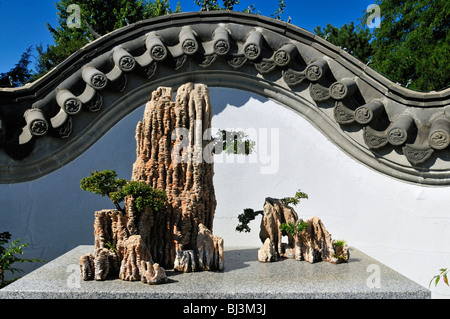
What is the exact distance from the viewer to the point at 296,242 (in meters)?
6.74

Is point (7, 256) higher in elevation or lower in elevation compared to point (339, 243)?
lower

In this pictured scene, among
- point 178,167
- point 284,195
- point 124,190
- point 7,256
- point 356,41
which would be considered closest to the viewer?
point 124,190

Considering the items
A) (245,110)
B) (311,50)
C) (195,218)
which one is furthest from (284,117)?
(195,218)

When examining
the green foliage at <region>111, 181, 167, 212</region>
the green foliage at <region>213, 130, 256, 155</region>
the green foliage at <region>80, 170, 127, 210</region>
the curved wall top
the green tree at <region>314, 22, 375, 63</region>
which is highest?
the green tree at <region>314, 22, 375, 63</region>

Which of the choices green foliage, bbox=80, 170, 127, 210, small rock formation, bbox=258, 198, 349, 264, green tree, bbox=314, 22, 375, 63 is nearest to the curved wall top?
small rock formation, bbox=258, 198, 349, 264

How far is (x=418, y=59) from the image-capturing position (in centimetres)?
1271

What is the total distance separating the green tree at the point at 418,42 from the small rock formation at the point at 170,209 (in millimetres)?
8256

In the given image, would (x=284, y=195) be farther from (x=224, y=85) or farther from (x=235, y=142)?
(x=224, y=85)

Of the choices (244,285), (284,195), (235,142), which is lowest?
(244,285)

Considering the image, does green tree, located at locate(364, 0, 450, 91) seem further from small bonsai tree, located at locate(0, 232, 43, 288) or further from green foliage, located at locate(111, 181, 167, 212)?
small bonsai tree, located at locate(0, 232, 43, 288)

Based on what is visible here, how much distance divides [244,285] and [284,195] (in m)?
3.58

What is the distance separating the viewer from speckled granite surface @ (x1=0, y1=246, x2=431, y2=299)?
16.2ft

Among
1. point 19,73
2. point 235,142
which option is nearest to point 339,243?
point 235,142

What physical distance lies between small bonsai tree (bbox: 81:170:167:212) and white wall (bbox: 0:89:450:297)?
2.65 meters
